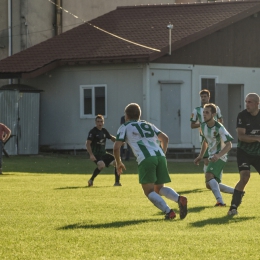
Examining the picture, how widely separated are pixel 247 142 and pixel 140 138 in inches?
63.9

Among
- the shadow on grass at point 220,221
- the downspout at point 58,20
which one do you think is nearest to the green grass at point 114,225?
the shadow on grass at point 220,221

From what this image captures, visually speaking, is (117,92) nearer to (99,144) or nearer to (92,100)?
(92,100)

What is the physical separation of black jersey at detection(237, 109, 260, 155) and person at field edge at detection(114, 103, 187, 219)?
3.96 feet

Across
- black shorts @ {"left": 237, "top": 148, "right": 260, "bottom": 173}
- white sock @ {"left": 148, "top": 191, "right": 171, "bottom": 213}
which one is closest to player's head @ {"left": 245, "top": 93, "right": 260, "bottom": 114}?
black shorts @ {"left": 237, "top": 148, "right": 260, "bottom": 173}

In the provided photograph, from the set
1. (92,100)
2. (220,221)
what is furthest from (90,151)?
(92,100)

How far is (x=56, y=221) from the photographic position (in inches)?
452

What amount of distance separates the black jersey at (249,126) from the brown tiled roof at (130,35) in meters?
20.4

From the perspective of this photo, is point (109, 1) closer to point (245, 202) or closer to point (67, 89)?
point (67, 89)

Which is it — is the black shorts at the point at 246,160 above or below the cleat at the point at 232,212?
above

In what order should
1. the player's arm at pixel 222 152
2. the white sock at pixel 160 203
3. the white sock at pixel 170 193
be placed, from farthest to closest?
the player's arm at pixel 222 152, the white sock at pixel 170 193, the white sock at pixel 160 203

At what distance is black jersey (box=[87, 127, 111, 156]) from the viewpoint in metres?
19.6

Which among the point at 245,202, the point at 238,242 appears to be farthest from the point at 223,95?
the point at 238,242

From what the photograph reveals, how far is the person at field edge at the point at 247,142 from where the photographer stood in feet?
40.1

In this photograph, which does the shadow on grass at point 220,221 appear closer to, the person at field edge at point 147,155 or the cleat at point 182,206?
the cleat at point 182,206
